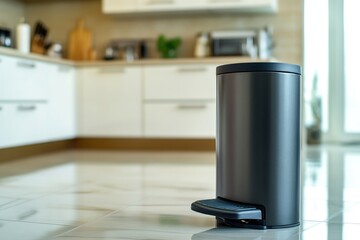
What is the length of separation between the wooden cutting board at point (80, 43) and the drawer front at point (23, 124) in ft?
3.46

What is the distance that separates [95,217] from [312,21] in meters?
4.90

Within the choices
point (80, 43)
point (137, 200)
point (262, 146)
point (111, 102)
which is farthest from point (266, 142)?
point (80, 43)

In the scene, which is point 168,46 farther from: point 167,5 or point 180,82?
point 180,82

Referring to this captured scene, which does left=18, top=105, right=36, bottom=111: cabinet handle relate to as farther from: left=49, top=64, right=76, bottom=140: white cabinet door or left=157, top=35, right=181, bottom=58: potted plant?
left=157, top=35, right=181, bottom=58: potted plant

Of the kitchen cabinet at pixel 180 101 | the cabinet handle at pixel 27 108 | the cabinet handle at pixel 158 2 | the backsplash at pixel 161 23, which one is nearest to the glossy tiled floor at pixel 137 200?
the cabinet handle at pixel 27 108

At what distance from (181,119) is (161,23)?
1150 millimetres

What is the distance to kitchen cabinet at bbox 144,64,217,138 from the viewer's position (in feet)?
15.4

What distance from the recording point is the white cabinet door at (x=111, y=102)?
4887mm

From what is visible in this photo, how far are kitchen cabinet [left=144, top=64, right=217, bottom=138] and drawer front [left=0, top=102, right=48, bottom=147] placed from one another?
0.95 metres

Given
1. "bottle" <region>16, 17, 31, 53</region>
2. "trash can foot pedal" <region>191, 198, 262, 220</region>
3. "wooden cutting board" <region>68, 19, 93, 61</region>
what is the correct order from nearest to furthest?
1. "trash can foot pedal" <region>191, 198, 262, 220</region>
2. "bottle" <region>16, 17, 31, 53</region>
3. "wooden cutting board" <region>68, 19, 93, 61</region>

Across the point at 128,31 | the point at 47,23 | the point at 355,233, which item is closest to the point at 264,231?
the point at 355,233

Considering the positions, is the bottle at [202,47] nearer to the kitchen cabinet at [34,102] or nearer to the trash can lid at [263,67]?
the kitchen cabinet at [34,102]

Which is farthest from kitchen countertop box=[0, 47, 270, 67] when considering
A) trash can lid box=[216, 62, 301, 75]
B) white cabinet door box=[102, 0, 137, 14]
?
trash can lid box=[216, 62, 301, 75]

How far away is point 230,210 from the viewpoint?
5.65ft
